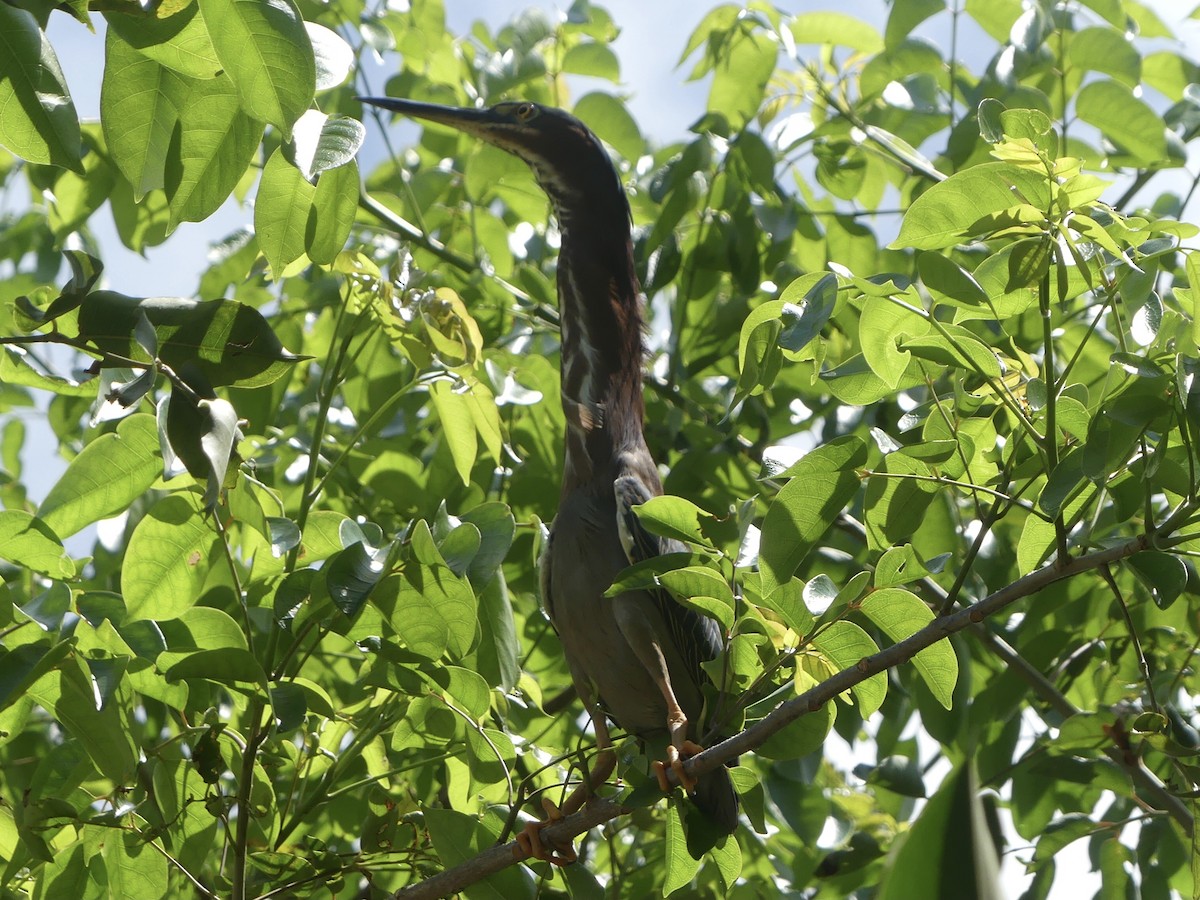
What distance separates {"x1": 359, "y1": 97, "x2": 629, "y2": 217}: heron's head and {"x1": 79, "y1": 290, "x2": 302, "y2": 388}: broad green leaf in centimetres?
151

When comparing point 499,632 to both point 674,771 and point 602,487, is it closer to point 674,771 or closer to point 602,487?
point 674,771

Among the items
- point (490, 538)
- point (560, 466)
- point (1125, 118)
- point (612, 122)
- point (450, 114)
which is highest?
point (612, 122)

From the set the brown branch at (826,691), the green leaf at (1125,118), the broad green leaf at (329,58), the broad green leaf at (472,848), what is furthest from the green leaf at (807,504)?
the green leaf at (1125,118)

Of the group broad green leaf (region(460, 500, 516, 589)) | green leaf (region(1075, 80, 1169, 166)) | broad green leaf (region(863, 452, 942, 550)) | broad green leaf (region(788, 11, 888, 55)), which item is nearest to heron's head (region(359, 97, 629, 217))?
broad green leaf (region(788, 11, 888, 55))

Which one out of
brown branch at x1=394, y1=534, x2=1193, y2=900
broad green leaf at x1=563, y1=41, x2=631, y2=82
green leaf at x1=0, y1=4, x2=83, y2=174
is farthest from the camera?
broad green leaf at x1=563, y1=41, x2=631, y2=82

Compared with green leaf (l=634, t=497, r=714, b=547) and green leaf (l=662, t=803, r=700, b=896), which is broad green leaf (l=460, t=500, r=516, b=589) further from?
green leaf (l=662, t=803, r=700, b=896)

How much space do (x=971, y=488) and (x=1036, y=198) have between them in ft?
1.21

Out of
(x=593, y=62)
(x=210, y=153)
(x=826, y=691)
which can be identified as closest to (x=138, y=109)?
(x=210, y=153)

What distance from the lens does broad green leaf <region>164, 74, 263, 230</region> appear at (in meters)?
1.38

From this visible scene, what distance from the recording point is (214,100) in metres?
1.38

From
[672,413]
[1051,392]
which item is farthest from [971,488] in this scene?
[672,413]

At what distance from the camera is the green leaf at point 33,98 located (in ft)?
3.72

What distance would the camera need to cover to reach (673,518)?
5.09 ft

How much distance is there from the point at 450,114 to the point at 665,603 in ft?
4.49
